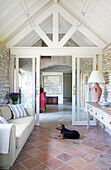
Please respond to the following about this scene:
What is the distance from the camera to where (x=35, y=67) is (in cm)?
470

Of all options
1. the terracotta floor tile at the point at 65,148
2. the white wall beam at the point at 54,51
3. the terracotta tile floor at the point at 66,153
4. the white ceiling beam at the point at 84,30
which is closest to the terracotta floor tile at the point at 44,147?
the terracotta tile floor at the point at 66,153

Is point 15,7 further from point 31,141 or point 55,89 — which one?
point 55,89

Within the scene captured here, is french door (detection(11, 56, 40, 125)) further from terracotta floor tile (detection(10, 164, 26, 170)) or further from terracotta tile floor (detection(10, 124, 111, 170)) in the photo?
terracotta floor tile (detection(10, 164, 26, 170))

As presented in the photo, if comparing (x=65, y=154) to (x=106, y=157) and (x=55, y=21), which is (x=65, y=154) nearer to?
(x=106, y=157)

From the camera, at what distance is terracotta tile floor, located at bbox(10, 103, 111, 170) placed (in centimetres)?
222

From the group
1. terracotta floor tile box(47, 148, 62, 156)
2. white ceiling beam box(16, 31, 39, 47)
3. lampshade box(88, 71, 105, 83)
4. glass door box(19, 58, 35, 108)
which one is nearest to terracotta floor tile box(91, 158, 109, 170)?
terracotta floor tile box(47, 148, 62, 156)

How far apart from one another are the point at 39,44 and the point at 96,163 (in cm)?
436

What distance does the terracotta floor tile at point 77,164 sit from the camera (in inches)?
85.8

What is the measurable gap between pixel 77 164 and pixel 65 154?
381 mm

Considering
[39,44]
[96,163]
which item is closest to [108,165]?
[96,163]

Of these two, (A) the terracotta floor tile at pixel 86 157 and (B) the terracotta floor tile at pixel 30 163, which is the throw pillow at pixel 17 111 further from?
(A) the terracotta floor tile at pixel 86 157

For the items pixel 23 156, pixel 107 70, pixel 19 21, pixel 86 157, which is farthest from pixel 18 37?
pixel 86 157

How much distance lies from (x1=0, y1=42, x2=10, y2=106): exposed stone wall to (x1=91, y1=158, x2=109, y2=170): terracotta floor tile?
2.87m

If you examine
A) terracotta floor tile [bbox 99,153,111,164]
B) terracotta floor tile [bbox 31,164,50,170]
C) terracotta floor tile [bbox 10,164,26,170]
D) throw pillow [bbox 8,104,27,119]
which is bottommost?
terracotta floor tile [bbox 99,153,111,164]
